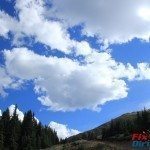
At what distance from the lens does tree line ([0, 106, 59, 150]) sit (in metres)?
140

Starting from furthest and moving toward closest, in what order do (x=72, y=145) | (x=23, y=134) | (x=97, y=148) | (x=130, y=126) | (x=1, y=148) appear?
(x=130, y=126) < (x=23, y=134) < (x=1, y=148) < (x=72, y=145) < (x=97, y=148)

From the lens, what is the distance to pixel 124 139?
493 feet

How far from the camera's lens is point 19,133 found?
151 m

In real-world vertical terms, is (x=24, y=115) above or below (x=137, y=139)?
above

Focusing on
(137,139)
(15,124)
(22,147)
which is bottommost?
(137,139)

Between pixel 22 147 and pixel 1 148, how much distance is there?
562 inches

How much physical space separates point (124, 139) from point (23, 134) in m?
39.6

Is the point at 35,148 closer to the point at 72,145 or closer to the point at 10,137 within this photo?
Answer: the point at 10,137

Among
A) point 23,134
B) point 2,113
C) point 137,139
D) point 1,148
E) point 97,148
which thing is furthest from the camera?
point 2,113

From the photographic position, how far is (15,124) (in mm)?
149875

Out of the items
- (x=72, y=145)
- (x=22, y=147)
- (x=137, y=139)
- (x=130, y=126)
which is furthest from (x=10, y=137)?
(x=137, y=139)

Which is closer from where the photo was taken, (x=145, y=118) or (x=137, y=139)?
(x=137, y=139)

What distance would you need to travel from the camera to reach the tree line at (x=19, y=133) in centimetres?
14010

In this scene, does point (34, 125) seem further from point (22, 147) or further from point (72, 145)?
point (72, 145)
